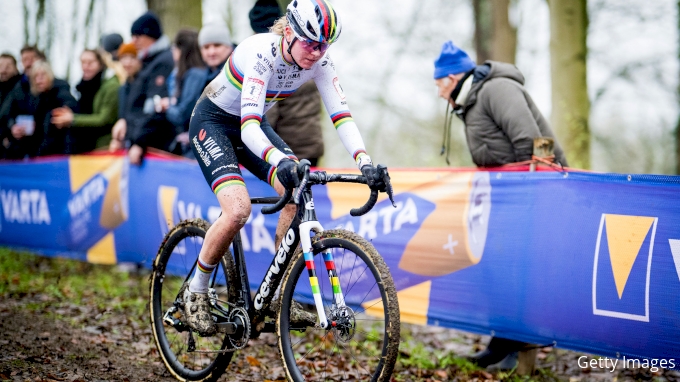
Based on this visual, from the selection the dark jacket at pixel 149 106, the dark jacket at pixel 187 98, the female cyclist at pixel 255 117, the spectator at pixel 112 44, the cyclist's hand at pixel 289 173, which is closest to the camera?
the cyclist's hand at pixel 289 173

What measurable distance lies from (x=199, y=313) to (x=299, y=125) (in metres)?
2.73

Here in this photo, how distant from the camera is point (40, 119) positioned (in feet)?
34.1

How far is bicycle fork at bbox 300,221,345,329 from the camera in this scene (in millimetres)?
3756

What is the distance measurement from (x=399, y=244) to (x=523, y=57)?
13573 millimetres

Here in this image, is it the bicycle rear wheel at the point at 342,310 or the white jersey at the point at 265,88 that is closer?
the bicycle rear wheel at the point at 342,310

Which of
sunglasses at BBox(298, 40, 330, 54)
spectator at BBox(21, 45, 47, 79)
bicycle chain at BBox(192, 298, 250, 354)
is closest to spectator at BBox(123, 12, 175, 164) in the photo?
spectator at BBox(21, 45, 47, 79)

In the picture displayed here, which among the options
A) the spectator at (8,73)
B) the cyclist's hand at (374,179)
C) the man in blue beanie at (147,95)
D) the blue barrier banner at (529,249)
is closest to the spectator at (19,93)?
the spectator at (8,73)

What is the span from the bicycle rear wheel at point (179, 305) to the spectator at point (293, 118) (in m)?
1.66

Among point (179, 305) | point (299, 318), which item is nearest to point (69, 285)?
point (179, 305)

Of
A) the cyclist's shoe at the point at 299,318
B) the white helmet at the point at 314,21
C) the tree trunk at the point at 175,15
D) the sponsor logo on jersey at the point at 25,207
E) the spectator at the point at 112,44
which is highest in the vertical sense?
the tree trunk at the point at 175,15

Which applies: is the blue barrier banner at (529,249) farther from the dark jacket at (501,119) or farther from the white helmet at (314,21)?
the white helmet at (314,21)

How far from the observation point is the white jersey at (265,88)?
4.06 m

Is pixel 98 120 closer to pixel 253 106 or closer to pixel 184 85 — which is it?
pixel 184 85

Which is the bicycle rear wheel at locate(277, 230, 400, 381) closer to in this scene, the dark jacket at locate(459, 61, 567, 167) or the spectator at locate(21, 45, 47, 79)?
the dark jacket at locate(459, 61, 567, 167)
